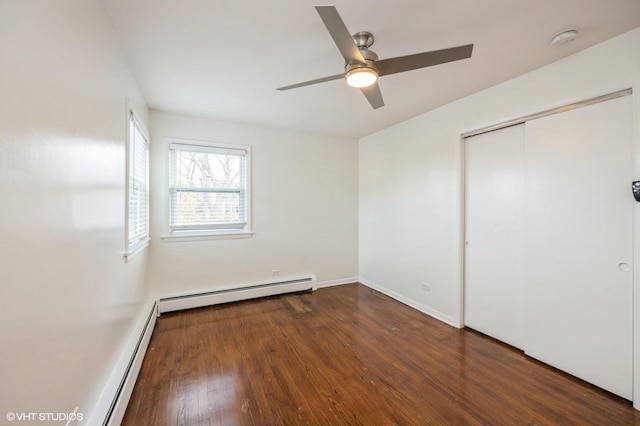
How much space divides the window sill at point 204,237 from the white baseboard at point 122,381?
111cm

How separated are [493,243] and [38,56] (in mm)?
3547

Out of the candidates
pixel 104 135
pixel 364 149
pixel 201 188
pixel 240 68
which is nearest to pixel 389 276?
pixel 364 149

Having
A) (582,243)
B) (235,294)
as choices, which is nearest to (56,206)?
(235,294)

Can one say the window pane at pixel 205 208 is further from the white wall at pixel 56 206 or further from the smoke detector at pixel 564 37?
the smoke detector at pixel 564 37

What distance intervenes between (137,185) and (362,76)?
2470mm

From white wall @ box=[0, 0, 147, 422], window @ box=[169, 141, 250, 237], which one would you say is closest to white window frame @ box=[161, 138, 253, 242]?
window @ box=[169, 141, 250, 237]

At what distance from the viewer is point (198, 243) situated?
145 inches

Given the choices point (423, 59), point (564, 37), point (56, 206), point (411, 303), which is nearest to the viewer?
point (56, 206)

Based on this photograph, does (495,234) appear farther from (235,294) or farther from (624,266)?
(235,294)

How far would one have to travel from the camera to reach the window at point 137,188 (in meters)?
2.29

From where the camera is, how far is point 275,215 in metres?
4.18

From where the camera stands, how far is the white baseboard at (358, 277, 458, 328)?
3.16 meters

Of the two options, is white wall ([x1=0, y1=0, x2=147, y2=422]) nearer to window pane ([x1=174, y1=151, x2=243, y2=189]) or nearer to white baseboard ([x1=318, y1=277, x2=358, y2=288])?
window pane ([x1=174, y1=151, x2=243, y2=189])

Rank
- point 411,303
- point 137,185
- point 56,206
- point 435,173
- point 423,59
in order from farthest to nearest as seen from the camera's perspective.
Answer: point 411,303
point 435,173
point 137,185
point 423,59
point 56,206
